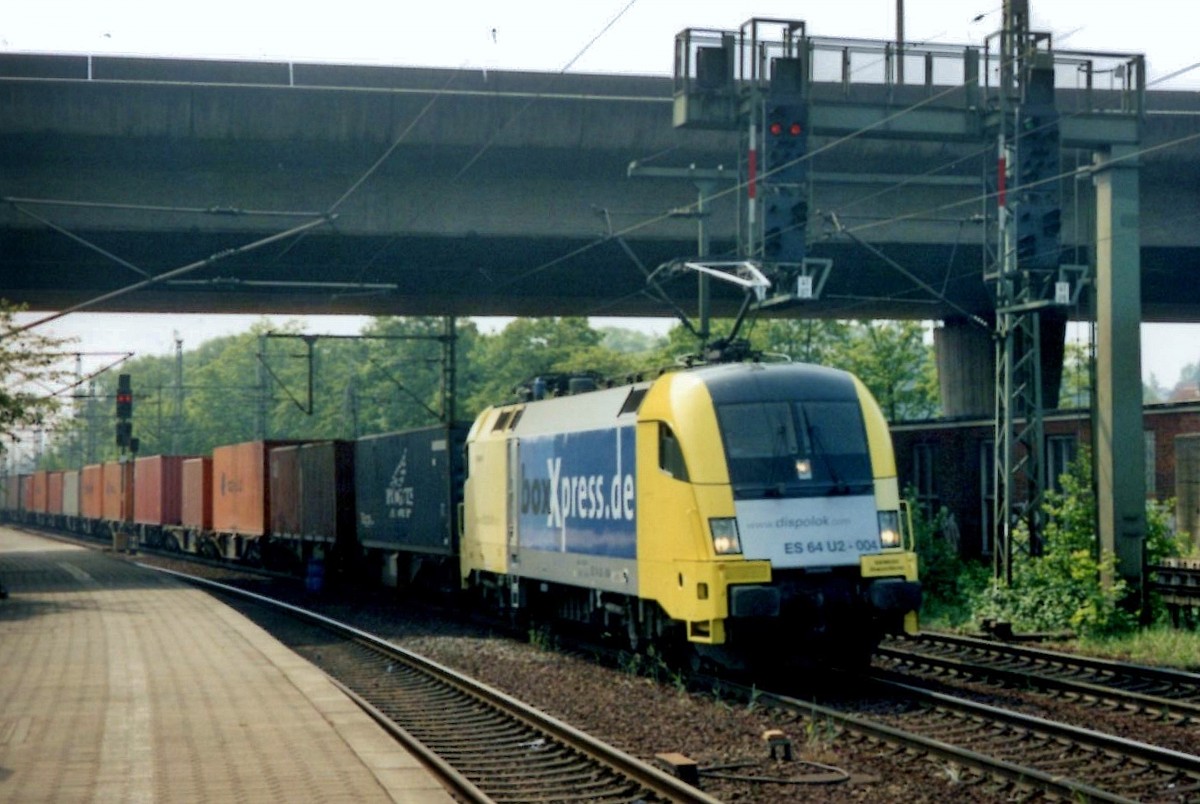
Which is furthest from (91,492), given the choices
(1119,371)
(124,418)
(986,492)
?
(1119,371)

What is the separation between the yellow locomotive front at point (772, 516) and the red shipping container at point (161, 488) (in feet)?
121

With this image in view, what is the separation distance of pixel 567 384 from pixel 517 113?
10194mm

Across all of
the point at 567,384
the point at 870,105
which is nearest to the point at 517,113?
the point at 870,105

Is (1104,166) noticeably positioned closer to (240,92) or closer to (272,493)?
(240,92)

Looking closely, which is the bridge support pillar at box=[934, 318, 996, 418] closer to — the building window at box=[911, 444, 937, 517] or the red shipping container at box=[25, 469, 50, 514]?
the building window at box=[911, 444, 937, 517]

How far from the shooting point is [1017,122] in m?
21.6

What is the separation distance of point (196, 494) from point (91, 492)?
778 inches

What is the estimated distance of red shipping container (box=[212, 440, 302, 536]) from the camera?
38.1 metres

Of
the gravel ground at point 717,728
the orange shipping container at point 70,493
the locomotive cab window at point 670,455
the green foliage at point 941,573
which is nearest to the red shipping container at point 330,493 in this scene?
the green foliage at point 941,573

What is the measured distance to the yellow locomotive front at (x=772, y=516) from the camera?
14.7 meters

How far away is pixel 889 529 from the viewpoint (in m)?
15.4

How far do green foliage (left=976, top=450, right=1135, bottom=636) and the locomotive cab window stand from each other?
7328 mm

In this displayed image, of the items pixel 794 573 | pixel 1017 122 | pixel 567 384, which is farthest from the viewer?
pixel 1017 122

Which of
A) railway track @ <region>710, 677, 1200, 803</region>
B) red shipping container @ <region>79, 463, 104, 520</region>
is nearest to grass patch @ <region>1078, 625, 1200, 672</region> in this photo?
railway track @ <region>710, 677, 1200, 803</region>
